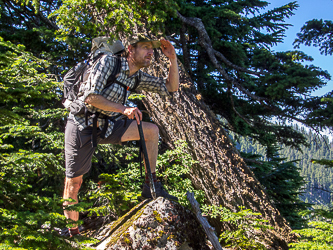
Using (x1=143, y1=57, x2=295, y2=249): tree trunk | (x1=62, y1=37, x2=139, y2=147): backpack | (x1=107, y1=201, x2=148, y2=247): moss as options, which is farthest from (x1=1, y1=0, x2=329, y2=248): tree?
(x1=107, y1=201, x2=148, y2=247): moss

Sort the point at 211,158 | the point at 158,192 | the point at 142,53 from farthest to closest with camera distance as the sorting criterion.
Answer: the point at 211,158
the point at 158,192
the point at 142,53

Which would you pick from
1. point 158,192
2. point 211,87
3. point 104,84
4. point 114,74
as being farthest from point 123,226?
point 211,87

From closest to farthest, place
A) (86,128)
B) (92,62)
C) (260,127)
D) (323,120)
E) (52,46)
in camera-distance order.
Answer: (92,62) → (86,128) → (323,120) → (52,46) → (260,127)

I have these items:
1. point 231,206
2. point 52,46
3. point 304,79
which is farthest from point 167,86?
point 52,46

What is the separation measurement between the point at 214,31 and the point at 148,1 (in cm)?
228

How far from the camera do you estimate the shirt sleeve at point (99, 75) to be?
2475 mm

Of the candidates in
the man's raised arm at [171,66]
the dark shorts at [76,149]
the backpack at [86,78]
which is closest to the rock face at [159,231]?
the dark shorts at [76,149]

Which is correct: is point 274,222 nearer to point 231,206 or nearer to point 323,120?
point 231,206

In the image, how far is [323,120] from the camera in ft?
17.8

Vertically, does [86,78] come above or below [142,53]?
below

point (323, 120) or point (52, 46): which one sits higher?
point (52, 46)

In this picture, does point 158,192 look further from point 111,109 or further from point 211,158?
point 211,158

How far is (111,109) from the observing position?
8.14 ft

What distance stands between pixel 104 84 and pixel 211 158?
2.65 meters
